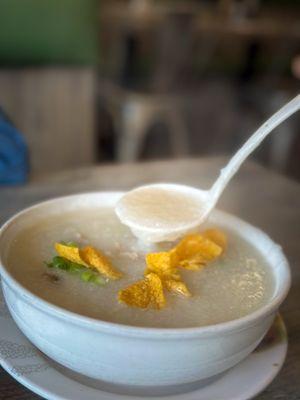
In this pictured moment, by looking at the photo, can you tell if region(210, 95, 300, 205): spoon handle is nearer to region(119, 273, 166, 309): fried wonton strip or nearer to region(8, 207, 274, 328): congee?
region(8, 207, 274, 328): congee

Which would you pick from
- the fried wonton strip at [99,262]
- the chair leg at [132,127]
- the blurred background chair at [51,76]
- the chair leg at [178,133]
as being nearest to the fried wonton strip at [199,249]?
the fried wonton strip at [99,262]

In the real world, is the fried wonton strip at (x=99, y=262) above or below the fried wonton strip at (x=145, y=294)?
below

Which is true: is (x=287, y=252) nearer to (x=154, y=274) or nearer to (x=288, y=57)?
(x=154, y=274)

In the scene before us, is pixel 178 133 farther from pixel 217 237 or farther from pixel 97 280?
pixel 97 280

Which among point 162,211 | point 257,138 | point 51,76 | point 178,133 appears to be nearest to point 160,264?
point 162,211

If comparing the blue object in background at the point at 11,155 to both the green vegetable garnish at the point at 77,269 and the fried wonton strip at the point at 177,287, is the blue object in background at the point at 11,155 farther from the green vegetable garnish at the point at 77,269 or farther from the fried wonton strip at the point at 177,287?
the fried wonton strip at the point at 177,287
